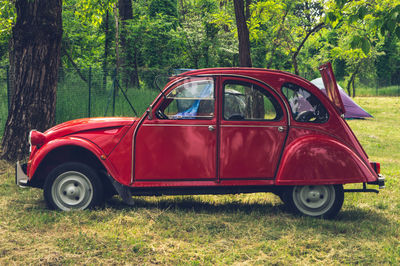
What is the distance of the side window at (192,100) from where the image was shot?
18.1 ft

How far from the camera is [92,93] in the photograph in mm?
13305

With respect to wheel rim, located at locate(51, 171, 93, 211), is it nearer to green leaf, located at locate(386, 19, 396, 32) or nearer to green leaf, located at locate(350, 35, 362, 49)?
green leaf, located at locate(350, 35, 362, 49)

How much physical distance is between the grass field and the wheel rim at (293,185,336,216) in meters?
0.20

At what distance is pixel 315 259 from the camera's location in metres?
4.26

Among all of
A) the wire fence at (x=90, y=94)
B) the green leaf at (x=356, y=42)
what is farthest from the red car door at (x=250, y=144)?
the wire fence at (x=90, y=94)

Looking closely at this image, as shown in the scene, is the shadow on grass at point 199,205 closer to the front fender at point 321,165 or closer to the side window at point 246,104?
the front fender at point 321,165

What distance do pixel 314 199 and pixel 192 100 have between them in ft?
6.42

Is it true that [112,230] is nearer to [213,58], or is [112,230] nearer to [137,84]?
[137,84]

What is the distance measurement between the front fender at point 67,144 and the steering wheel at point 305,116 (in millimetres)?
2357

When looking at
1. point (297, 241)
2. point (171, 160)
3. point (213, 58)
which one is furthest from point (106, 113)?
point (213, 58)

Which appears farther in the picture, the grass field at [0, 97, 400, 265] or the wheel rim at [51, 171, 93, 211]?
the wheel rim at [51, 171, 93, 211]

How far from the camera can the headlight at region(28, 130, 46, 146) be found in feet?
18.2

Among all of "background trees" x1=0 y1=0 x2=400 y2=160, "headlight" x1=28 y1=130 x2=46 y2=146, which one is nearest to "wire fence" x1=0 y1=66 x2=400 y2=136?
"background trees" x1=0 y1=0 x2=400 y2=160

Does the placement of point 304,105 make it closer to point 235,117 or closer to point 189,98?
point 235,117
